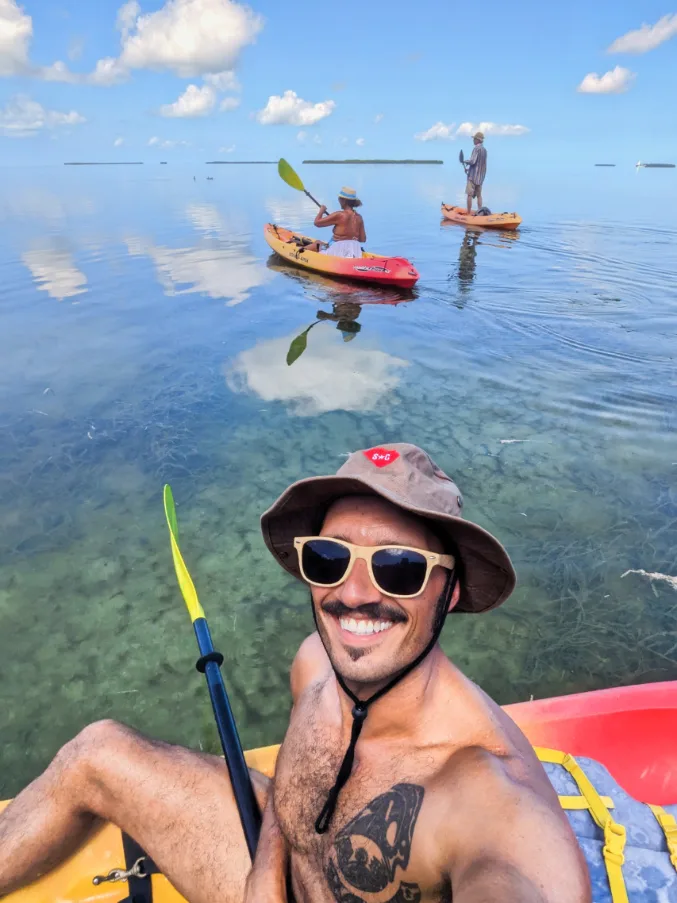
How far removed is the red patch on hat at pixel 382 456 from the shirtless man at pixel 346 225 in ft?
42.4

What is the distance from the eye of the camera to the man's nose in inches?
70.5

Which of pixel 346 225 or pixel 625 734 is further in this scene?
pixel 346 225

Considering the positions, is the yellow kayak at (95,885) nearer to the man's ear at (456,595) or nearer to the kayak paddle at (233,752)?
the kayak paddle at (233,752)

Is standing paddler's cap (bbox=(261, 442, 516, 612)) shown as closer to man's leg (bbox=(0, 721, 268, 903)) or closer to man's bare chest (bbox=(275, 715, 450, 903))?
man's bare chest (bbox=(275, 715, 450, 903))

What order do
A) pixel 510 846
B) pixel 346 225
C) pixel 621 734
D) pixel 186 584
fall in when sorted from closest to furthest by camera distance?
1. pixel 510 846
2. pixel 621 734
3. pixel 186 584
4. pixel 346 225

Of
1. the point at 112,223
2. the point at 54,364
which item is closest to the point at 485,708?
the point at 54,364

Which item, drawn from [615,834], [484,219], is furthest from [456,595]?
[484,219]

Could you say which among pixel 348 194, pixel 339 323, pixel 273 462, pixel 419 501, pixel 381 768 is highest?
pixel 348 194

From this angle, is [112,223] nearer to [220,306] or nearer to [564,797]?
[220,306]

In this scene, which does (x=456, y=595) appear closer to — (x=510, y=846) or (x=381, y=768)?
(x=381, y=768)

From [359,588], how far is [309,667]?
91 centimetres

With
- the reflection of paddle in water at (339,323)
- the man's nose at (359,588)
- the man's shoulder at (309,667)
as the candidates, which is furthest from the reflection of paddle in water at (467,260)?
the man's nose at (359,588)

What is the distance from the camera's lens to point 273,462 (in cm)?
630

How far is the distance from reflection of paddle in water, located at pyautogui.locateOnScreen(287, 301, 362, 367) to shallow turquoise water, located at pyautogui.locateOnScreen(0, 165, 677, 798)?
0.32 feet
